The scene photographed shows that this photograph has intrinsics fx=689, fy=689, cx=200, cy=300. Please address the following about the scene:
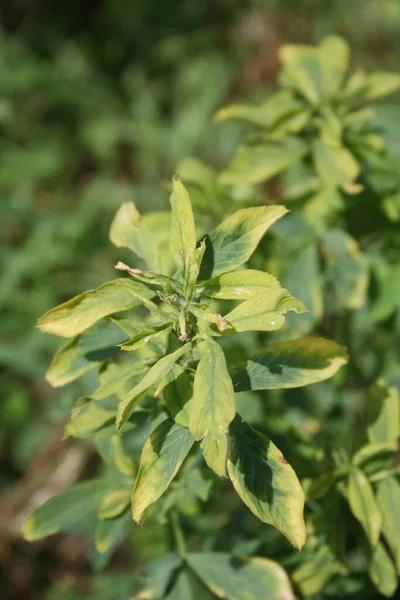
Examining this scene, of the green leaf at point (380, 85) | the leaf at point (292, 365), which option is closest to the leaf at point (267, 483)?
the leaf at point (292, 365)

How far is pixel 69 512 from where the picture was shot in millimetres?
2010

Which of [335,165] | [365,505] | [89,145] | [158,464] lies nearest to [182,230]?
[158,464]

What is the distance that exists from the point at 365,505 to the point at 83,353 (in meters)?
0.85

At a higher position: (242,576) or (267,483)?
(267,483)

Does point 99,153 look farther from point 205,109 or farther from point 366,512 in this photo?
point 366,512

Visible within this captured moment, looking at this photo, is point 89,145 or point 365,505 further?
point 89,145

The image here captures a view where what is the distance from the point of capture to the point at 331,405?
8.65ft

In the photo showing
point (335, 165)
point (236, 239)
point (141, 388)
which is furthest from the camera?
point (335, 165)

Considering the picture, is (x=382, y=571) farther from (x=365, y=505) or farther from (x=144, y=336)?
(x=144, y=336)

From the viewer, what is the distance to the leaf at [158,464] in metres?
1.47

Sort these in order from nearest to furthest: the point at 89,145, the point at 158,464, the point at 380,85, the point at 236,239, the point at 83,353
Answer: the point at 158,464, the point at 236,239, the point at 83,353, the point at 380,85, the point at 89,145

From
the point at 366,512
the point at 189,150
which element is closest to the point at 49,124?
the point at 189,150

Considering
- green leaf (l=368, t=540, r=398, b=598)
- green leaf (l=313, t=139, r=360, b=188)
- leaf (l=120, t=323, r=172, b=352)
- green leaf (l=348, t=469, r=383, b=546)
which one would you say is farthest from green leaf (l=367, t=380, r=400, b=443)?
leaf (l=120, t=323, r=172, b=352)

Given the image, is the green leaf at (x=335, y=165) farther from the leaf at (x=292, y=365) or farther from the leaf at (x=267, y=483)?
the leaf at (x=267, y=483)
